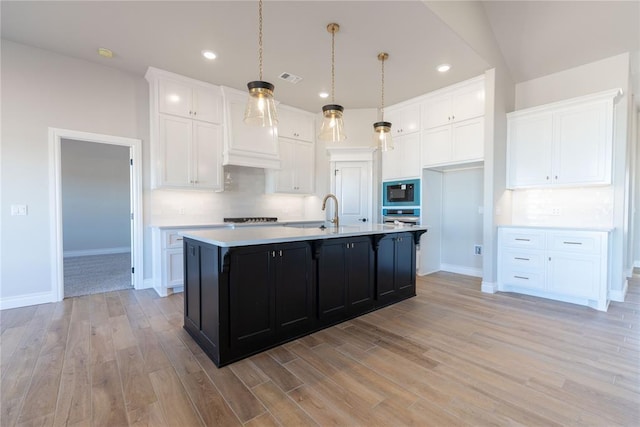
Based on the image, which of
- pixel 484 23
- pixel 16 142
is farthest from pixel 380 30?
pixel 16 142

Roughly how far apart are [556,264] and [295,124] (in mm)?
4454

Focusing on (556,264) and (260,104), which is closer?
(260,104)

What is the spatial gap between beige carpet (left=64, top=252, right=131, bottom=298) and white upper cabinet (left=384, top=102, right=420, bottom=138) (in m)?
5.01

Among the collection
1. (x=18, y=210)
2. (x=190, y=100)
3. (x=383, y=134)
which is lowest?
(x=18, y=210)

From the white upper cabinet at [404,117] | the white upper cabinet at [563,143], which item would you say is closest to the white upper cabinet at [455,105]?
the white upper cabinet at [404,117]

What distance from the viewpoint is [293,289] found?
2.48 m

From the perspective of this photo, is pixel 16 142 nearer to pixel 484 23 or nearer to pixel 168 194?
pixel 168 194

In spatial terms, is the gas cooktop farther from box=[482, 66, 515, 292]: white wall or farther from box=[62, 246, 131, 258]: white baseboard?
box=[62, 246, 131, 258]: white baseboard

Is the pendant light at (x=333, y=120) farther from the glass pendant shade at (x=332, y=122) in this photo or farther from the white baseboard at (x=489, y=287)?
the white baseboard at (x=489, y=287)

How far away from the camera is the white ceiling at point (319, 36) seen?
9.00 feet

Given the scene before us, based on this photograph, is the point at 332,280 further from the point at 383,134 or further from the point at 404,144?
the point at 404,144

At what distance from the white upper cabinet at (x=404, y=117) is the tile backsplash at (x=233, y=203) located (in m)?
2.02

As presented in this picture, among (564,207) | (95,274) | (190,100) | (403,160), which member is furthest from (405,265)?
(95,274)

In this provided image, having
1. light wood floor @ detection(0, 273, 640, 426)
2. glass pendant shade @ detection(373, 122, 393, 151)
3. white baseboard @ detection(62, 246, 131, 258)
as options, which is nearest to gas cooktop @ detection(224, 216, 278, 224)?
light wood floor @ detection(0, 273, 640, 426)
